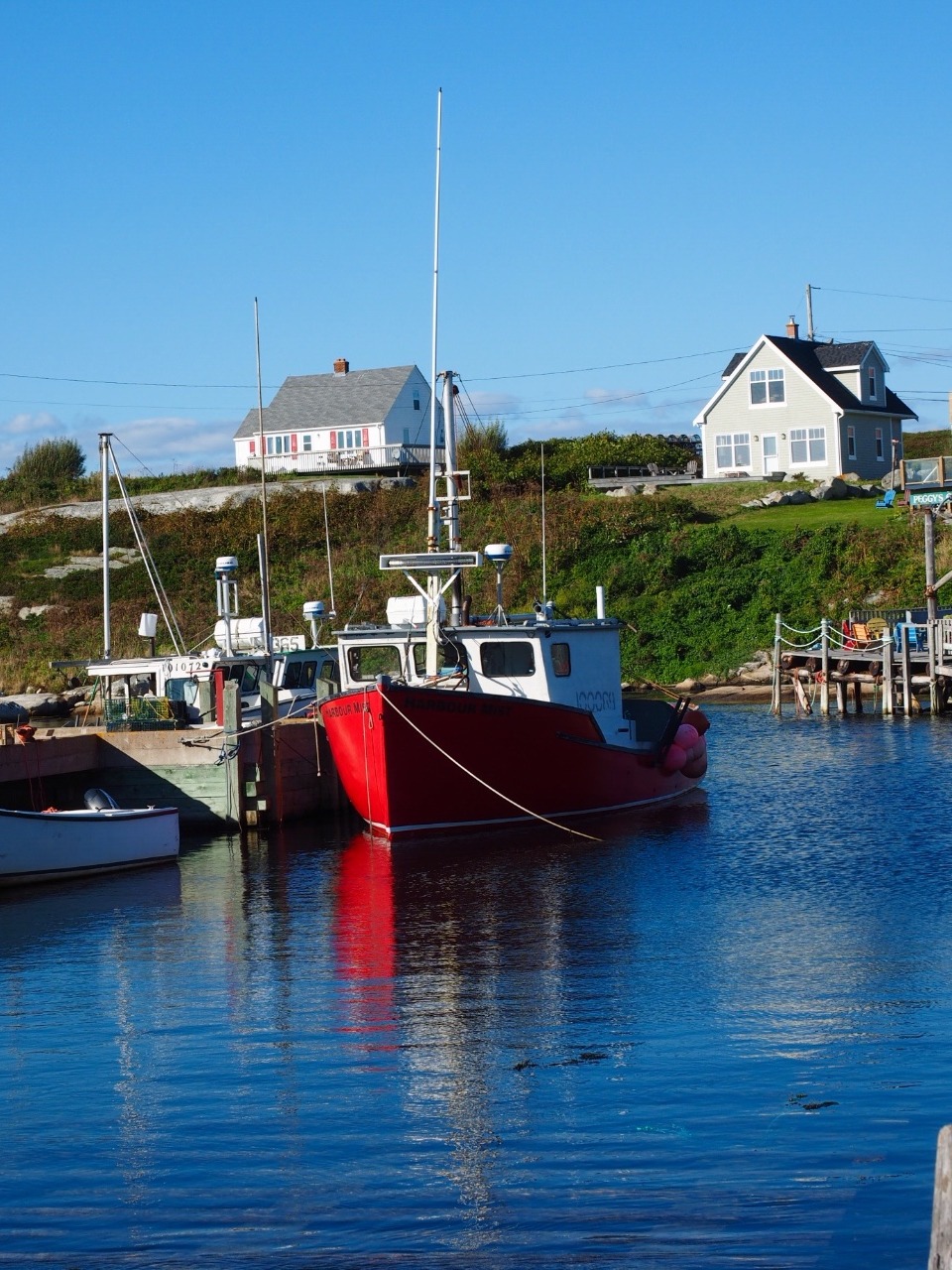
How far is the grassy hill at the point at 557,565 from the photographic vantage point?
180ft

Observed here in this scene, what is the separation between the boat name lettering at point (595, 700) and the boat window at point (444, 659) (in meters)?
2.26

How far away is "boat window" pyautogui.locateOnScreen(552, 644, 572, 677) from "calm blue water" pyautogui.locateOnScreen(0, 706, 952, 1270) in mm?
4151

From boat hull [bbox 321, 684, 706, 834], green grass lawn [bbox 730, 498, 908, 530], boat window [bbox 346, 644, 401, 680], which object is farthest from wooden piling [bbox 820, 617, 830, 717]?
boat window [bbox 346, 644, 401, 680]

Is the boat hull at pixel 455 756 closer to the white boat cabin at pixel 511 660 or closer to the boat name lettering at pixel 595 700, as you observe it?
the boat name lettering at pixel 595 700

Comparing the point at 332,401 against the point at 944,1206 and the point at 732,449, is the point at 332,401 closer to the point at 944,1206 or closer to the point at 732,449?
the point at 732,449

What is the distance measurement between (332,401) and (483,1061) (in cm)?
7379

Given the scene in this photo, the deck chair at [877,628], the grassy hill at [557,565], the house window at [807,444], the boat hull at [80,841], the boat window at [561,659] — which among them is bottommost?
the boat hull at [80,841]

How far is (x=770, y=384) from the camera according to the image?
69750mm

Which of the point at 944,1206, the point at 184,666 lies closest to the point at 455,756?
the point at 184,666

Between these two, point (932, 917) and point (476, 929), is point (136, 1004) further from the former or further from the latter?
point (932, 917)

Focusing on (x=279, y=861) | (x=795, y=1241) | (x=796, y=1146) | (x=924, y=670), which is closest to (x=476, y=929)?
(x=279, y=861)

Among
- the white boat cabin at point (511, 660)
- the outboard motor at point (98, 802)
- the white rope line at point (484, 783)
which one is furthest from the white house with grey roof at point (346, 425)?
the outboard motor at point (98, 802)

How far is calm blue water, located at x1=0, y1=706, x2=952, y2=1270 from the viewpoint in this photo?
9.36 m

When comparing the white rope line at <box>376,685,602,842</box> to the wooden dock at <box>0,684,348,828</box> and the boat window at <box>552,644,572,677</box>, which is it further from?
the wooden dock at <box>0,684,348,828</box>
